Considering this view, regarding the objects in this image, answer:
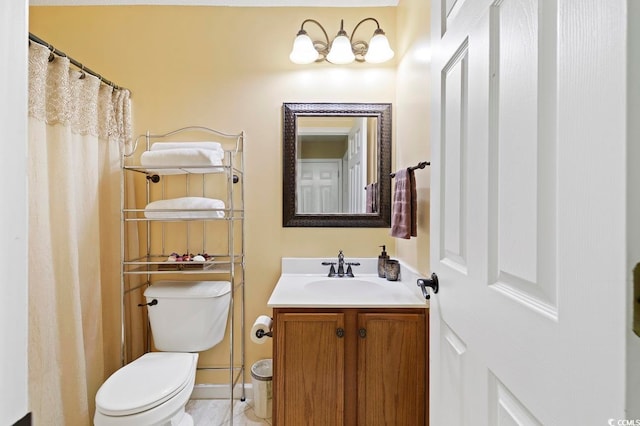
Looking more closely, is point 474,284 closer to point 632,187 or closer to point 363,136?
point 632,187

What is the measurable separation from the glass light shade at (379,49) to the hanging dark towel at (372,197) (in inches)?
30.4

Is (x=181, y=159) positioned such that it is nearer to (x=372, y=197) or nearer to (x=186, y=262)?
(x=186, y=262)

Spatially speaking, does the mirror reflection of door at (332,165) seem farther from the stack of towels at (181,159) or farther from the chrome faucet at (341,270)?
the stack of towels at (181,159)

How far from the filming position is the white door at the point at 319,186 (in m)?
1.86

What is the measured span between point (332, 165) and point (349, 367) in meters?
1.16

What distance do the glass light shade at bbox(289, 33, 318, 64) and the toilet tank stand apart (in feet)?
4.85

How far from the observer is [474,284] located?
0.65 metres

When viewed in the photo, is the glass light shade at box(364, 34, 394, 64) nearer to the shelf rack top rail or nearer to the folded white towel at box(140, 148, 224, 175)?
the shelf rack top rail

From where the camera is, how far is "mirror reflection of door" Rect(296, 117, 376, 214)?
1.86m

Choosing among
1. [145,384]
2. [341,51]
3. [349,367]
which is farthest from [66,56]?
[349,367]

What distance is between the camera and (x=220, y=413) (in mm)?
1710

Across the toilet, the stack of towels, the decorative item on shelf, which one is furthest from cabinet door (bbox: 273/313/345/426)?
the stack of towels

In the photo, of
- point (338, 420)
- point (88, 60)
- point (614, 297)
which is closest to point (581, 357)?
point (614, 297)

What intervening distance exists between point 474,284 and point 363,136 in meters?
1.41
